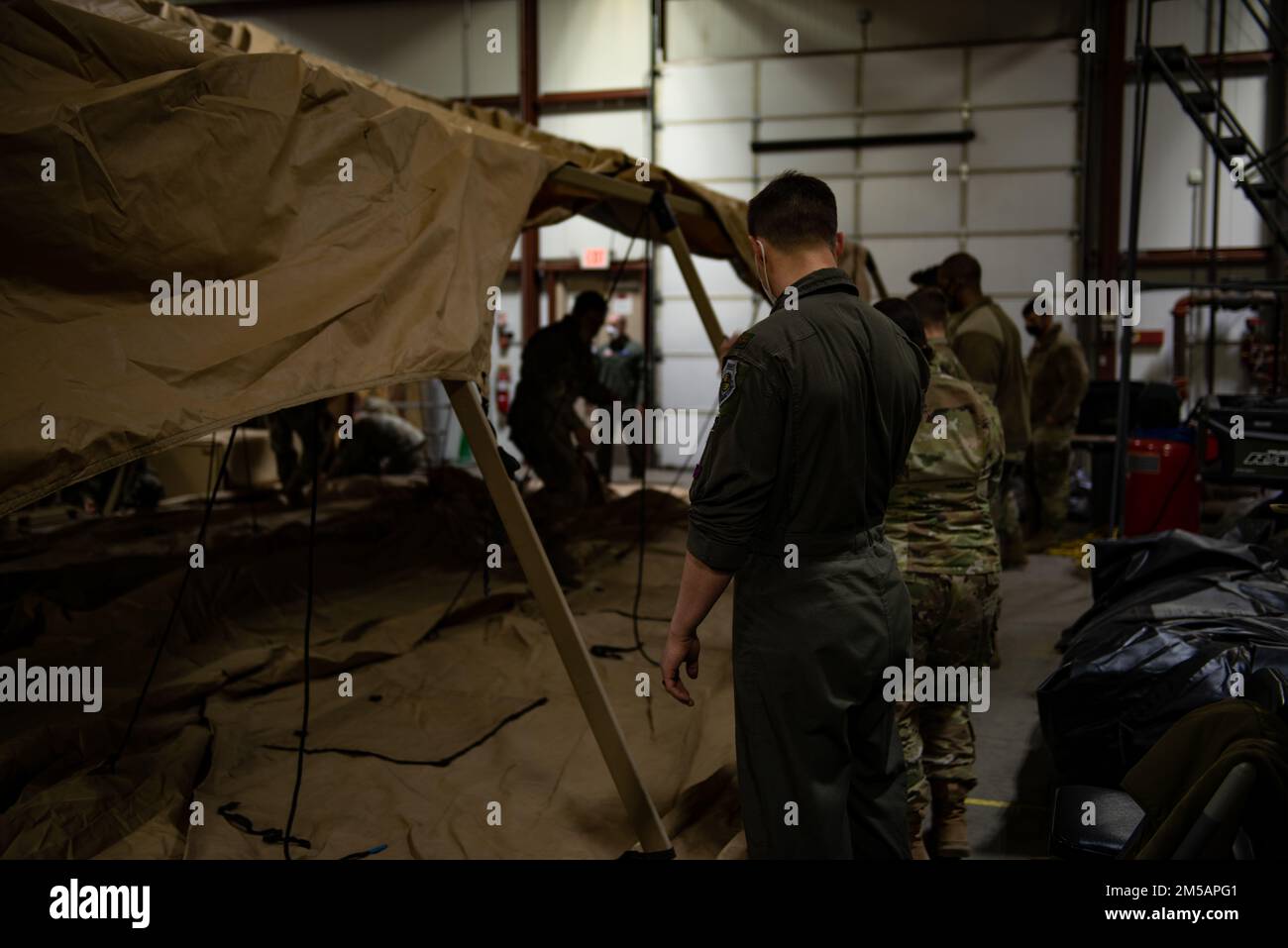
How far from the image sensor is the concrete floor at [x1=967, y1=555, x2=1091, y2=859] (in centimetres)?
354

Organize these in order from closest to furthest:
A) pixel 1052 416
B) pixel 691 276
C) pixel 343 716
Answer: pixel 343 716
pixel 691 276
pixel 1052 416

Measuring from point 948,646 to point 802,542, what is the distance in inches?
49.3

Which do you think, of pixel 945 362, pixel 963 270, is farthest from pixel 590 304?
pixel 945 362

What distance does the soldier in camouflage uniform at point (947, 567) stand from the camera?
326cm

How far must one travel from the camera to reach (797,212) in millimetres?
2377

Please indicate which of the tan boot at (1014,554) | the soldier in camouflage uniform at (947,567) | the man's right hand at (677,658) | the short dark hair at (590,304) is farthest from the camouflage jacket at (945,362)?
the tan boot at (1014,554)

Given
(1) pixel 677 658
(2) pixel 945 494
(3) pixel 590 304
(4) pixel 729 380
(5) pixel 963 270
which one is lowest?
(1) pixel 677 658

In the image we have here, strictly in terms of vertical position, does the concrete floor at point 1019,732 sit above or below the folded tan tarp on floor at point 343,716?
below

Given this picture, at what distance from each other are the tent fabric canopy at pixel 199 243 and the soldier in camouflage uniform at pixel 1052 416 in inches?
238

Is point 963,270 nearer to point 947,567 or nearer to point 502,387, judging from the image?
point 947,567

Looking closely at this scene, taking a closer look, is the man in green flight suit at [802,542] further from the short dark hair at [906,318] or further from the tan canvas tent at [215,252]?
the tan canvas tent at [215,252]
